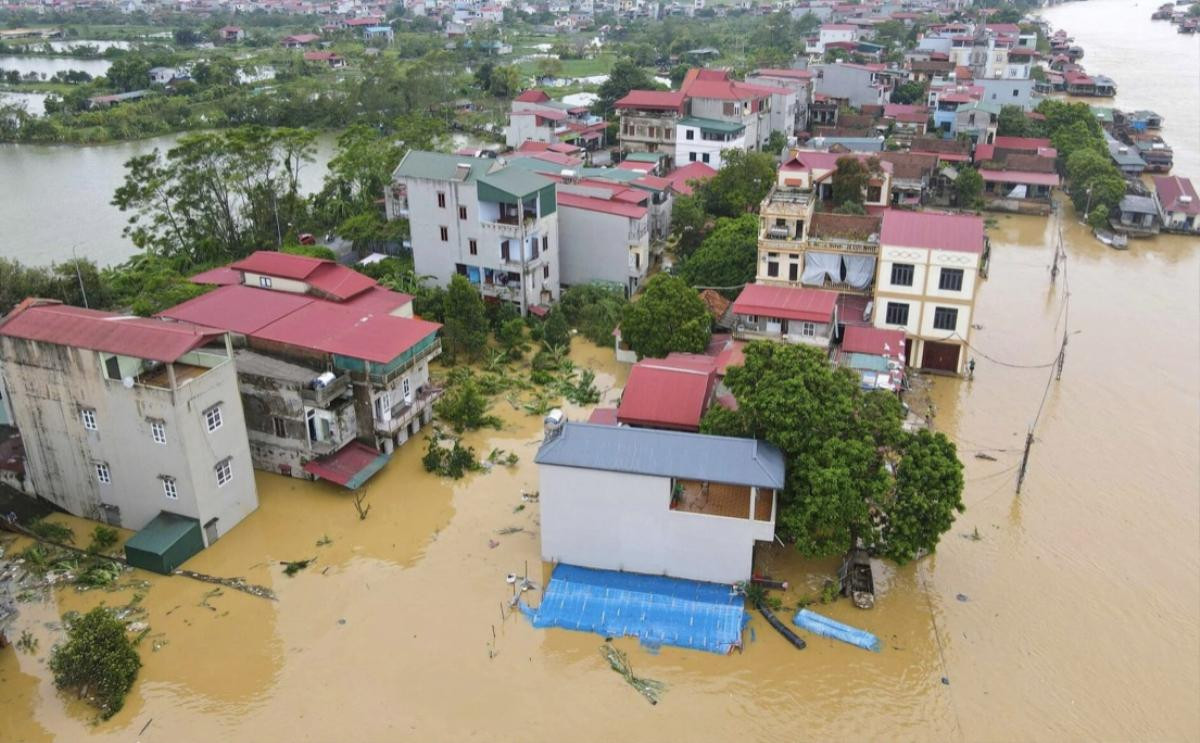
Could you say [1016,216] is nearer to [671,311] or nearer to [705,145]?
[705,145]

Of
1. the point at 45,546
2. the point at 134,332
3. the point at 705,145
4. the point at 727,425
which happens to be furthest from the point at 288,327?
the point at 705,145

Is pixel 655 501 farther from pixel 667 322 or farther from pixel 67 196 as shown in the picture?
pixel 67 196

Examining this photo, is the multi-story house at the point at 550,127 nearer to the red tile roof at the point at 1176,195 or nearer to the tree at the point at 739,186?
the tree at the point at 739,186

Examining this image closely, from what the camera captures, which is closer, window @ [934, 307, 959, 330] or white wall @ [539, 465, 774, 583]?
white wall @ [539, 465, 774, 583]

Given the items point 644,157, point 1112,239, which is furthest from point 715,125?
point 1112,239

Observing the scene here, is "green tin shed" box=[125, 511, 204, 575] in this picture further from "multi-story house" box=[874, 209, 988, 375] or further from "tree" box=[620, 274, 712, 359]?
"multi-story house" box=[874, 209, 988, 375]

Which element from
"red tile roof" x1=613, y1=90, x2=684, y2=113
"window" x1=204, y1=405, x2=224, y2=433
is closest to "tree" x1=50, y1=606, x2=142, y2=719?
"window" x1=204, y1=405, x2=224, y2=433
